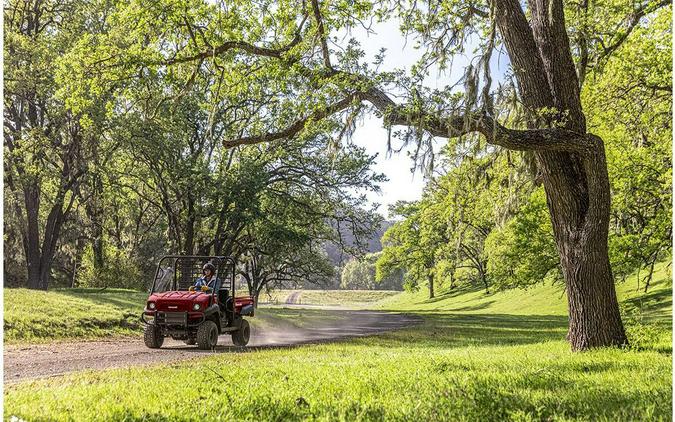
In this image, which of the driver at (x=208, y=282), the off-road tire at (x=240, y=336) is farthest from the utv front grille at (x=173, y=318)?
the off-road tire at (x=240, y=336)

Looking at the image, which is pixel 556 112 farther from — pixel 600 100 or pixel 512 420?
pixel 600 100

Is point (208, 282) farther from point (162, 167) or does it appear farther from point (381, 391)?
point (162, 167)

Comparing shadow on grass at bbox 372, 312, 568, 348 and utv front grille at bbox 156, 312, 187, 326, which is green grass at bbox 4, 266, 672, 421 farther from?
shadow on grass at bbox 372, 312, 568, 348

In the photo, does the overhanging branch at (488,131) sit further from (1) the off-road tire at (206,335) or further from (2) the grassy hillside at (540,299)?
(2) the grassy hillside at (540,299)

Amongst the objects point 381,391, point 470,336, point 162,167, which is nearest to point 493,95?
point 381,391

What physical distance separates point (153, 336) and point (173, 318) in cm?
82

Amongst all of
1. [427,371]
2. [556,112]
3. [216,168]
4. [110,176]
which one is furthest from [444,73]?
[110,176]

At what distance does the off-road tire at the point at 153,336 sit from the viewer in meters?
11.9

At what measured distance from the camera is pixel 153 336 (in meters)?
11.9

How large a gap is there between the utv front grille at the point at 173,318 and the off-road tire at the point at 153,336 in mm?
268

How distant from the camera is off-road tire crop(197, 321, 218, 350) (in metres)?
11.5

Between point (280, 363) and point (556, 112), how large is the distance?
243 inches

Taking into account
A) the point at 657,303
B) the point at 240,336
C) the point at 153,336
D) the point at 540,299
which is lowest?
the point at 540,299

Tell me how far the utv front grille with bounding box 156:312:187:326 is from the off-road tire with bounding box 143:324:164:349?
268 millimetres
